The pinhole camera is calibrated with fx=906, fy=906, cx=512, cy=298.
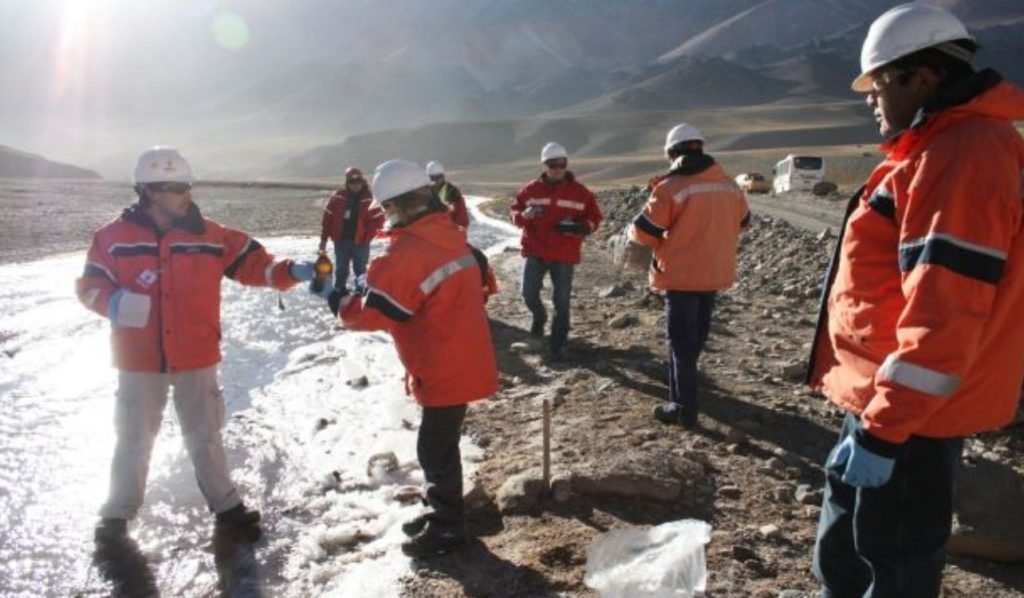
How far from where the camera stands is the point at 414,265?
3869 mm

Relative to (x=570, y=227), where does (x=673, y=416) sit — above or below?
below

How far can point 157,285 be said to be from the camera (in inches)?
172

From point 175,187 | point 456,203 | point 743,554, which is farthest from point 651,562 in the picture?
point 456,203

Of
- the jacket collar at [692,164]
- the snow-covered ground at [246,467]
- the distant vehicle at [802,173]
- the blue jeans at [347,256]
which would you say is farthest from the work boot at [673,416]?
the distant vehicle at [802,173]

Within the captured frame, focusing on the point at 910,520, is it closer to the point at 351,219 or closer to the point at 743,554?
the point at 743,554

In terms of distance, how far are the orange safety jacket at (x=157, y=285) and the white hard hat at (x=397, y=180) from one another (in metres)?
1.10

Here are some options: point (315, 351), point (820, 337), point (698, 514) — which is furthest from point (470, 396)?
point (315, 351)

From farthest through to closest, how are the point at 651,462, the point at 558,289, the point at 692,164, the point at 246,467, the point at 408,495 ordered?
the point at 558,289 < the point at 246,467 < the point at 692,164 < the point at 408,495 < the point at 651,462

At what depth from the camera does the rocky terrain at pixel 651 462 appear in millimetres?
4000

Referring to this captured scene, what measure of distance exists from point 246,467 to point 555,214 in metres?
3.45

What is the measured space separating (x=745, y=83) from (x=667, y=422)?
157 meters

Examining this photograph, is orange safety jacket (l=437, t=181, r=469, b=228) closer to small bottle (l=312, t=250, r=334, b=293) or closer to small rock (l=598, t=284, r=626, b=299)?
small rock (l=598, t=284, r=626, b=299)

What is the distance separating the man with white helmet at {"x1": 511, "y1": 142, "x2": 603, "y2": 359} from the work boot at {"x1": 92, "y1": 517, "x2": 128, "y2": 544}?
4245 mm

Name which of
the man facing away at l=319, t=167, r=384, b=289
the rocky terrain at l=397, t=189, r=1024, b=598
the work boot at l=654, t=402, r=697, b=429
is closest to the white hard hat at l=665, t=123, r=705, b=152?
the work boot at l=654, t=402, r=697, b=429
